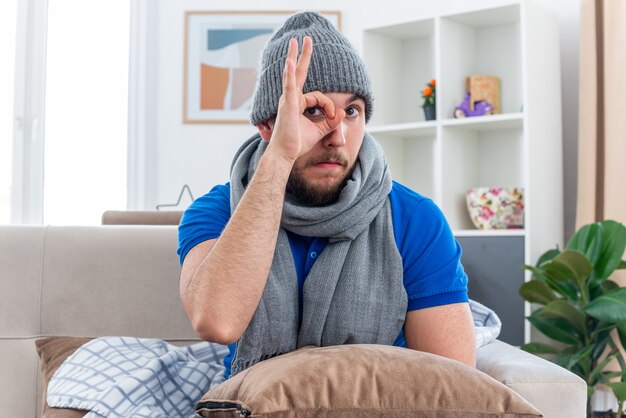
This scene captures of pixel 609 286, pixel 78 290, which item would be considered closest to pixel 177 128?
pixel 609 286

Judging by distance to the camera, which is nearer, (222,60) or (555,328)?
(555,328)

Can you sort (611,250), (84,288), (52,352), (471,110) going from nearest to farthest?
1. (52,352)
2. (84,288)
3. (611,250)
4. (471,110)

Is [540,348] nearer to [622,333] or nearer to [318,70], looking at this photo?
[622,333]

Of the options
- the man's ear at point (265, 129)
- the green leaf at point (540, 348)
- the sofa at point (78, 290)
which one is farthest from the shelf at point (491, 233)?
the man's ear at point (265, 129)

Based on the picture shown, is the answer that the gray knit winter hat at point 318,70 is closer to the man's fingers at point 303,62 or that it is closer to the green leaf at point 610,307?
the man's fingers at point 303,62

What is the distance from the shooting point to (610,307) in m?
2.96

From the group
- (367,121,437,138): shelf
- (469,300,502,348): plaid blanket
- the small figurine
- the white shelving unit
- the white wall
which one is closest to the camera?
(469,300,502,348): plaid blanket

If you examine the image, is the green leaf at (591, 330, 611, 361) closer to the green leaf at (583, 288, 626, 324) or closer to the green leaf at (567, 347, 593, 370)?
the green leaf at (567, 347, 593, 370)

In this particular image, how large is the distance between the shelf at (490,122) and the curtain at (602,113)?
0.29 m

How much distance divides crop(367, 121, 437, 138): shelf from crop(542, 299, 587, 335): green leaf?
108cm

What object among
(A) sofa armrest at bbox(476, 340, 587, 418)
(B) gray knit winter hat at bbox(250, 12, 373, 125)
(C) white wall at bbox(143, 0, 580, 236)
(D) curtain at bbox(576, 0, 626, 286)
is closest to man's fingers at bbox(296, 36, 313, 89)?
(B) gray knit winter hat at bbox(250, 12, 373, 125)

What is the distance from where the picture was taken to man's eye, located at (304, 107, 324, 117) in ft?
5.01

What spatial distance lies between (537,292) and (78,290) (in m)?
1.96

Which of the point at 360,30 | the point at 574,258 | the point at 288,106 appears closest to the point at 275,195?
the point at 288,106
